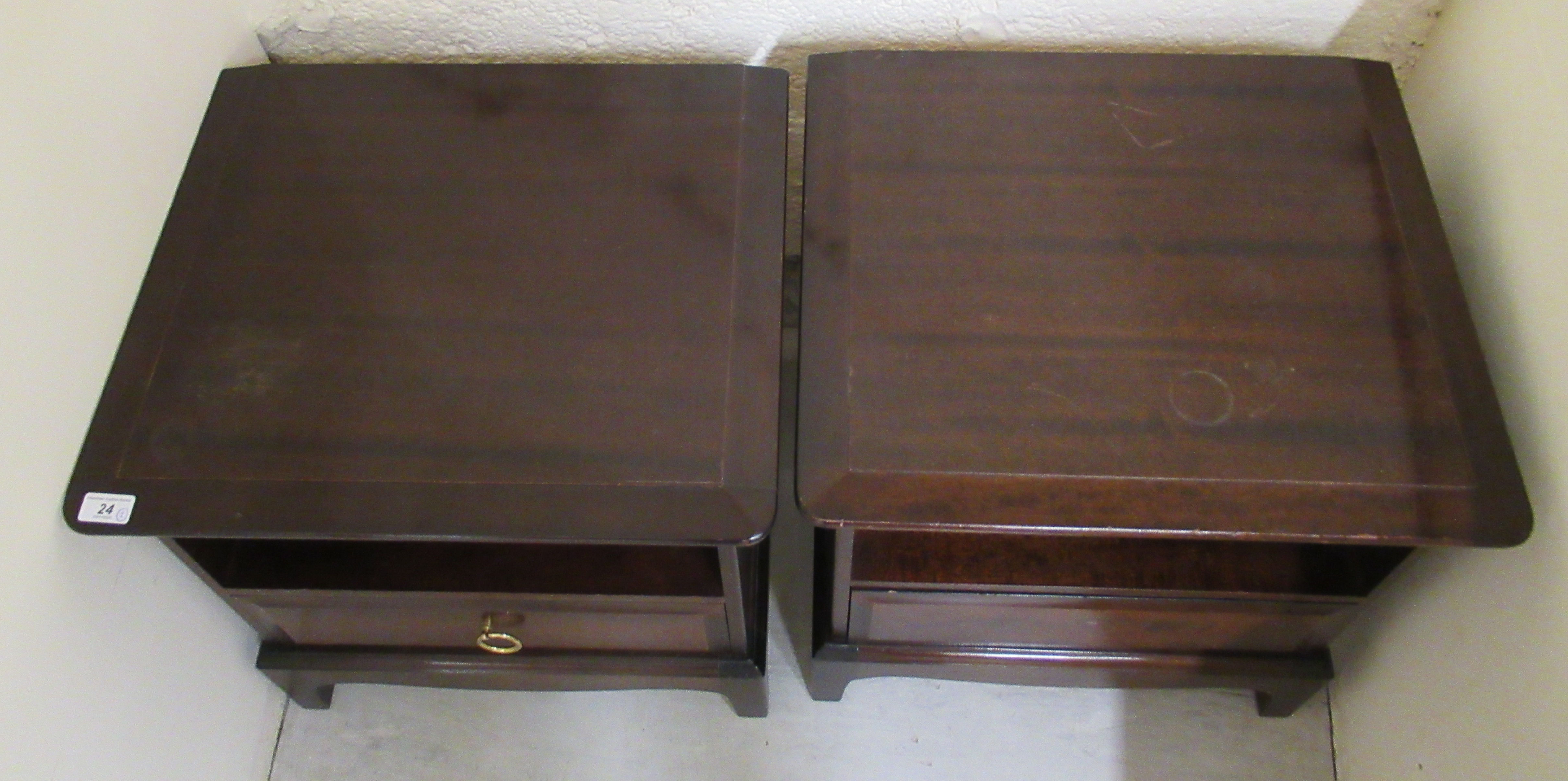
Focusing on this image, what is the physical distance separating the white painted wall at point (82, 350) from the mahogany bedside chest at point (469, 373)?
0.02m

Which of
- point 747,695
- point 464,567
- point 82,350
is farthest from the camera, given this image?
point 747,695

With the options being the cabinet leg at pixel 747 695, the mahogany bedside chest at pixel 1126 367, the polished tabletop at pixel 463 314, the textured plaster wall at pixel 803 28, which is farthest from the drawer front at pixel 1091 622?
the textured plaster wall at pixel 803 28

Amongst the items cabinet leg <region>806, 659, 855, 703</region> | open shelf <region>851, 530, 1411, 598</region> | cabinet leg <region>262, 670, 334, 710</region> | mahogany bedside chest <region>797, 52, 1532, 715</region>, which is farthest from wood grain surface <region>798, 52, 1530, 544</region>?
cabinet leg <region>262, 670, 334, 710</region>

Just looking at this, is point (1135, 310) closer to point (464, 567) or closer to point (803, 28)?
point (803, 28)

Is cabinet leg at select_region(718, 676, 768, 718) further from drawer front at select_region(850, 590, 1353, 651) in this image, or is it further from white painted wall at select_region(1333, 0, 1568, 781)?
white painted wall at select_region(1333, 0, 1568, 781)

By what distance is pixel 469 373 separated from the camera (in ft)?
2.43

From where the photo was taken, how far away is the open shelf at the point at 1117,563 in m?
0.85

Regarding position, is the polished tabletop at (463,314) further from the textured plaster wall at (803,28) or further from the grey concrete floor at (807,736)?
the grey concrete floor at (807,736)

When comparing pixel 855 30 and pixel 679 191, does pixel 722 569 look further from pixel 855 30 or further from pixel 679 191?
pixel 855 30

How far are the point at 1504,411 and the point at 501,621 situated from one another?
0.82 m

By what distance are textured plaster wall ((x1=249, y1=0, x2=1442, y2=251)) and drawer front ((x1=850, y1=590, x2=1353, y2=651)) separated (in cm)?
50

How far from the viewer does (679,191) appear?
0.81m

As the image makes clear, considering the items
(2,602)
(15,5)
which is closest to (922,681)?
(2,602)

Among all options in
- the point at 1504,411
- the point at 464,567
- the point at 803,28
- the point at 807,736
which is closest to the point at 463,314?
the point at 464,567
